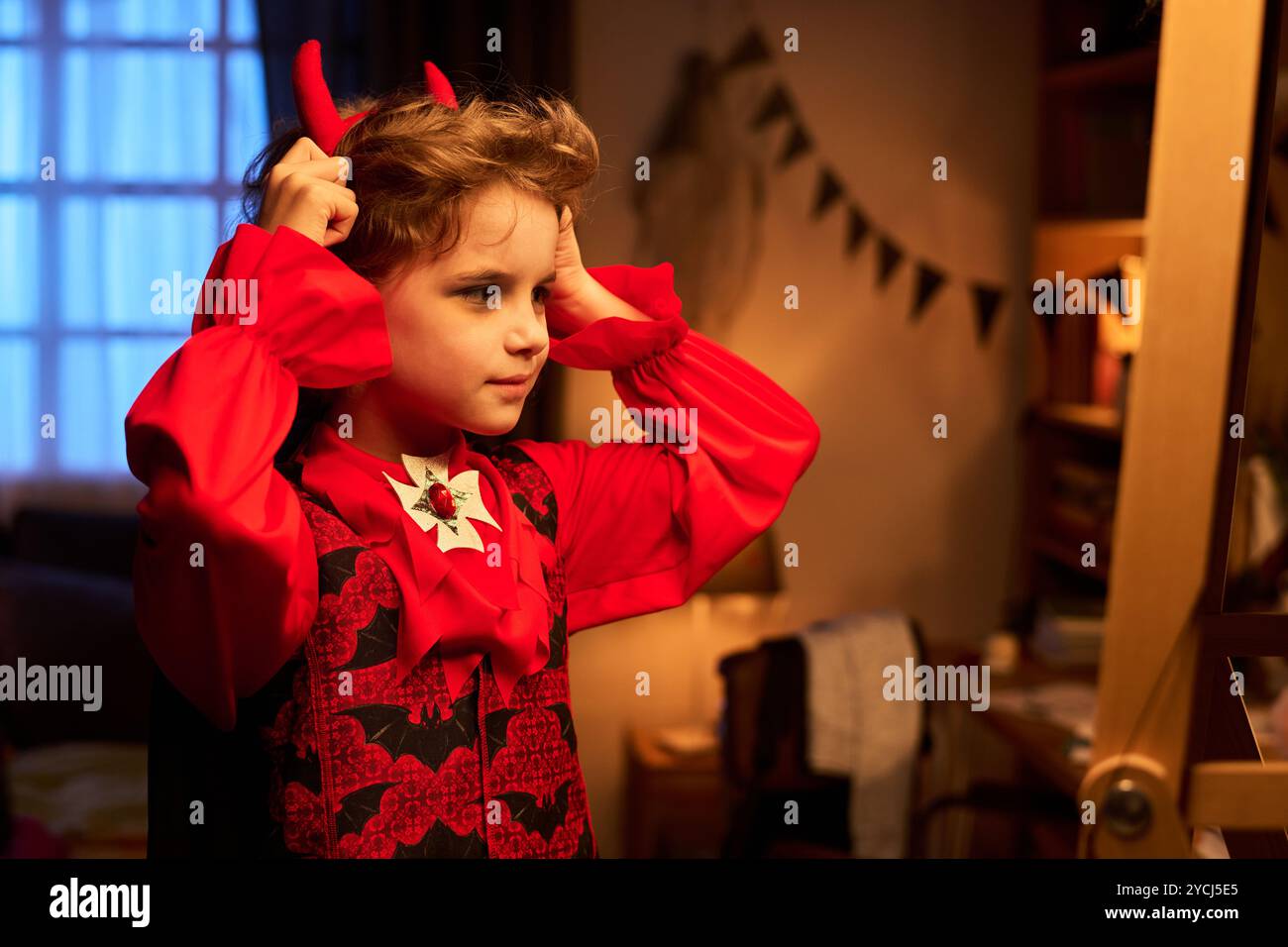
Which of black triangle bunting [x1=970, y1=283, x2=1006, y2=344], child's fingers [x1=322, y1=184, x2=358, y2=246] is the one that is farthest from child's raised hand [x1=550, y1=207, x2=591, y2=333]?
black triangle bunting [x1=970, y1=283, x2=1006, y2=344]

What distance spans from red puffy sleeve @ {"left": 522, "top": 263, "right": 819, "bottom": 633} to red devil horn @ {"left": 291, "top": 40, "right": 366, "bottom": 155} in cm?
20

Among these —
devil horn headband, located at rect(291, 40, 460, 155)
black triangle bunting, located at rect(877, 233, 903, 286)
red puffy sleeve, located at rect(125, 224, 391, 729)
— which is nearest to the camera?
red puffy sleeve, located at rect(125, 224, 391, 729)

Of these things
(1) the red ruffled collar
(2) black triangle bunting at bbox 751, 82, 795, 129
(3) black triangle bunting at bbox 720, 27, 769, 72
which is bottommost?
(1) the red ruffled collar

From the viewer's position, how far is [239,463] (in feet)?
1.97

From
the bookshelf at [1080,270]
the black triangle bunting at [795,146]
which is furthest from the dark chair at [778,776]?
the black triangle bunting at [795,146]

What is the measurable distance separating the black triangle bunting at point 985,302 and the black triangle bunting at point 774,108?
1.93 ft

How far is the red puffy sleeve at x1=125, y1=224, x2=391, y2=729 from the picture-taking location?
0.59m

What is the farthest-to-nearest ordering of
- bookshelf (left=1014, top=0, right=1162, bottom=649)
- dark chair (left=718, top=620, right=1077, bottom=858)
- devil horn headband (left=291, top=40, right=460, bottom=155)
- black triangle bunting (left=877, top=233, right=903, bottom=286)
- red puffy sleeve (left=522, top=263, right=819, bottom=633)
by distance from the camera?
black triangle bunting (left=877, top=233, right=903, bottom=286) → bookshelf (left=1014, top=0, right=1162, bottom=649) → dark chair (left=718, top=620, right=1077, bottom=858) → red puffy sleeve (left=522, top=263, right=819, bottom=633) → devil horn headband (left=291, top=40, right=460, bottom=155)

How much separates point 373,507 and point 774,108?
7.65 feet

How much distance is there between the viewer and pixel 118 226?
118 inches

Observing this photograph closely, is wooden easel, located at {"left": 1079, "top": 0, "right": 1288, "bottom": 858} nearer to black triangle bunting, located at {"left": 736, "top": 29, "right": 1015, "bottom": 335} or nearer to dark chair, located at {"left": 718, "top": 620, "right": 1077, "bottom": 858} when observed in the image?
dark chair, located at {"left": 718, "top": 620, "right": 1077, "bottom": 858}

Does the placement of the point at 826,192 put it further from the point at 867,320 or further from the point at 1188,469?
the point at 1188,469

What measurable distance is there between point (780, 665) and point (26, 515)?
196cm
